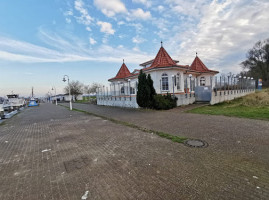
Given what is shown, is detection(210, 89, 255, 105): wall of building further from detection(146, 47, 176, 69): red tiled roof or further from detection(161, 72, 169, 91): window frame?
detection(146, 47, 176, 69): red tiled roof

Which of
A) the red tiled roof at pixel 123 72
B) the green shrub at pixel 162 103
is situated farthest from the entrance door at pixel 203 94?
the red tiled roof at pixel 123 72

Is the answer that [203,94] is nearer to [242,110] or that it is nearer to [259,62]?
[242,110]

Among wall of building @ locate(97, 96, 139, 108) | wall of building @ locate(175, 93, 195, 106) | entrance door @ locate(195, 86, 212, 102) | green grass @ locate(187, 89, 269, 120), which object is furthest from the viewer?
wall of building @ locate(97, 96, 139, 108)

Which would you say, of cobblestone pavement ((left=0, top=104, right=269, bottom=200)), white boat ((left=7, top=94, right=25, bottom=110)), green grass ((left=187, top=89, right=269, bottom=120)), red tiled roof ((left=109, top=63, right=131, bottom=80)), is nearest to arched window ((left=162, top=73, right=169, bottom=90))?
green grass ((left=187, top=89, right=269, bottom=120))

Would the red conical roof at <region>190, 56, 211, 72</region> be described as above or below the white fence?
above

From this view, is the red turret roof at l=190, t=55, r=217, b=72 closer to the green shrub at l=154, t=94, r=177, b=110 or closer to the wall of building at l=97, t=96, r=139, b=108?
the green shrub at l=154, t=94, r=177, b=110

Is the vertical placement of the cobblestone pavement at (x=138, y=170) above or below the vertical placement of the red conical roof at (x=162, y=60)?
below

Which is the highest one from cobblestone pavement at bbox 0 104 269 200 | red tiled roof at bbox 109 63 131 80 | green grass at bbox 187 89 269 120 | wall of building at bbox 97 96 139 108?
red tiled roof at bbox 109 63 131 80

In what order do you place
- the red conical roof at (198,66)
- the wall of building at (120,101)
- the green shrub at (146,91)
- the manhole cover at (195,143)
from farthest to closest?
1. the red conical roof at (198,66)
2. the wall of building at (120,101)
3. the green shrub at (146,91)
4. the manhole cover at (195,143)

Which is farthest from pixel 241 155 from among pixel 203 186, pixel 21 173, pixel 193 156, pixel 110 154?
pixel 21 173

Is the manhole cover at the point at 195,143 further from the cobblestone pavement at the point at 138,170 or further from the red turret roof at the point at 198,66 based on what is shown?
the red turret roof at the point at 198,66

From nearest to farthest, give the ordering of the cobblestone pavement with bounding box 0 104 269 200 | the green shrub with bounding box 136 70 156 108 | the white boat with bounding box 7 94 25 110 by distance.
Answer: the cobblestone pavement with bounding box 0 104 269 200 < the green shrub with bounding box 136 70 156 108 < the white boat with bounding box 7 94 25 110

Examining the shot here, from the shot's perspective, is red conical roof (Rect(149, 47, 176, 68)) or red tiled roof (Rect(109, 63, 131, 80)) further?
red tiled roof (Rect(109, 63, 131, 80))

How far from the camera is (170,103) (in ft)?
44.9
